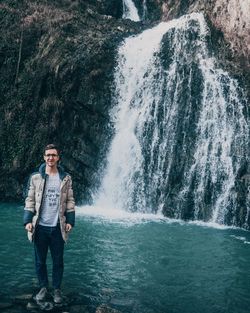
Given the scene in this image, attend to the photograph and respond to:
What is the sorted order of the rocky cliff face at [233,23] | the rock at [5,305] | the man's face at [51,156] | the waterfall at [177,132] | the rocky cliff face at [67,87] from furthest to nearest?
the rocky cliff face at [233,23] → the rocky cliff face at [67,87] → the waterfall at [177,132] → the rock at [5,305] → the man's face at [51,156]

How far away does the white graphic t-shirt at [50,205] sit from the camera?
769 centimetres

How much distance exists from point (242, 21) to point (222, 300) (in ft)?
56.7

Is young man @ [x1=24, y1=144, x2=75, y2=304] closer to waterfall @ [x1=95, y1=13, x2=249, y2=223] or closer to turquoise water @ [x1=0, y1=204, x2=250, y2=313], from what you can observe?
turquoise water @ [x1=0, y1=204, x2=250, y2=313]

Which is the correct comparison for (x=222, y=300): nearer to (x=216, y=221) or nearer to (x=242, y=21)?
(x=216, y=221)

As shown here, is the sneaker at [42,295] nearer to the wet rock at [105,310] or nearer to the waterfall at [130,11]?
the wet rock at [105,310]

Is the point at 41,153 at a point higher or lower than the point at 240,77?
lower

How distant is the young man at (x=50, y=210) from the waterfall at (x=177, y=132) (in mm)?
12477

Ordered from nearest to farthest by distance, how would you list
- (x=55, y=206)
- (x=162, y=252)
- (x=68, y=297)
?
(x=55, y=206), (x=68, y=297), (x=162, y=252)

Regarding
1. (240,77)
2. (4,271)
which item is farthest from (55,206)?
(240,77)

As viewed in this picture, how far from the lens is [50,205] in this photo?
7.70m

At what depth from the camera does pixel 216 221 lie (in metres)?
19.2

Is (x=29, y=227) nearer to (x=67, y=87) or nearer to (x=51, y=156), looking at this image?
(x=51, y=156)

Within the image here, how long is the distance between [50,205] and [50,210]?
0.28 ft

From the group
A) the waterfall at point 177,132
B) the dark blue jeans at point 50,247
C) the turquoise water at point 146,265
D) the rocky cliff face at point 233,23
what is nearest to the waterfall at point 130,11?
the rocky cliff face at point 233,23
